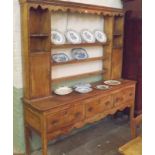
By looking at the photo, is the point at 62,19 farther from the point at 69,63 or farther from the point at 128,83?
the point at 128,83

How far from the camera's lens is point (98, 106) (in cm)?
257

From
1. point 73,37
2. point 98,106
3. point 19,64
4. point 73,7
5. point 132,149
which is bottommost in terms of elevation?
point 132,149

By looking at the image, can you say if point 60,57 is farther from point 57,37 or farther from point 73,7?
point 73,7

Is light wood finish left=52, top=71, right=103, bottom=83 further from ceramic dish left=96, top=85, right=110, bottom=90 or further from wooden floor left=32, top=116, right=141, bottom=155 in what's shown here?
wooden floor left=32, top=116, right=141, bottom=155

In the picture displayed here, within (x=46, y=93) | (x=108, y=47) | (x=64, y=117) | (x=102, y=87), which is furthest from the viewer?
(x=108, y=47)

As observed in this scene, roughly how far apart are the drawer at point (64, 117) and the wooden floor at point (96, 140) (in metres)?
0.56

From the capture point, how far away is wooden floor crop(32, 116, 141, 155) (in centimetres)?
265

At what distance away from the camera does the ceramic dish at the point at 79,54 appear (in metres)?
2.78

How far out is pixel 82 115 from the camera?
2391 mm

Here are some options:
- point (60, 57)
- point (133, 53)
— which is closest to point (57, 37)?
point (60, 57)

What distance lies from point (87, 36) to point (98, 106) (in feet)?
3.14

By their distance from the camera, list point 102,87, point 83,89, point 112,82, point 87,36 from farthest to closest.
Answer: point 112,82
point 87,36
point 102,87
point 83,89

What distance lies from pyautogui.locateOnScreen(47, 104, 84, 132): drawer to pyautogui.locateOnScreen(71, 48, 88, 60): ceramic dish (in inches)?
28.4
